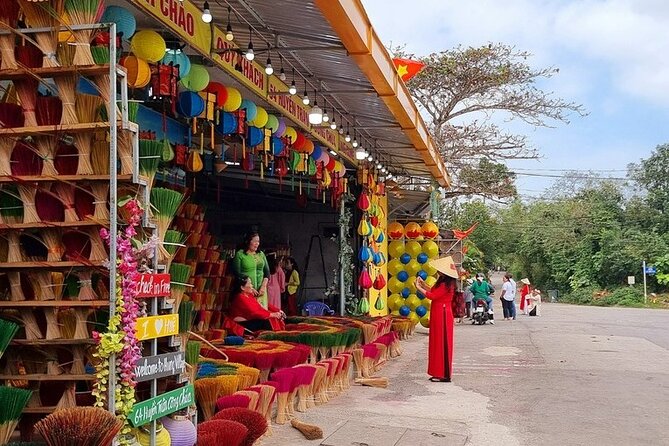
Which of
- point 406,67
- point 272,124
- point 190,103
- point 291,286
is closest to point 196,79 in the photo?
point 190,103

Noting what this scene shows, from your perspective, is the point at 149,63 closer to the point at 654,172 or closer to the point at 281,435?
the point at 281,435

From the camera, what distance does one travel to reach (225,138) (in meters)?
7.52

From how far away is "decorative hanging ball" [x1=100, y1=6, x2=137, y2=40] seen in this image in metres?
4.14

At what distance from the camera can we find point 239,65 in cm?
610

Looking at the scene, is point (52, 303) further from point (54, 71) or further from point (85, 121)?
point (54, 71)

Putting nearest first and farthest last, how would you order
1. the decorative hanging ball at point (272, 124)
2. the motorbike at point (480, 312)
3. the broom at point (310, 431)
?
the broom at point (310, 431), the decorative hanging ball at point (272, 124), the motorbike at point (480, 312)

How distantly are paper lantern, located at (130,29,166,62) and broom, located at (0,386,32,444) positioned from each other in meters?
2.41

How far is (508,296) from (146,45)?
15.9m

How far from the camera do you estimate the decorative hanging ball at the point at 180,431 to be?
135 inches

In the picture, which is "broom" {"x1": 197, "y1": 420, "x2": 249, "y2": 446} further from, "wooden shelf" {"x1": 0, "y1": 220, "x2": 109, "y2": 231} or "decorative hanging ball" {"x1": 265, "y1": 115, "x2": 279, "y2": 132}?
"decorative hanging ball" {"x1": 265, "y1": 115, "x2": 279, "y2": 132}

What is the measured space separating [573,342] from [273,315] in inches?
280

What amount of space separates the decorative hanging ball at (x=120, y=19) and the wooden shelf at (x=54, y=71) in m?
1.02

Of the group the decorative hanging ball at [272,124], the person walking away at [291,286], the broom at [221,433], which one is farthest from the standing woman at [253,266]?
the person walking away at [291,286]

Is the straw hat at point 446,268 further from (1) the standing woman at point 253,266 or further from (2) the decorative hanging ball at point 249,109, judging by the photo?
(2) the decorative hanging ball at point 249,109
